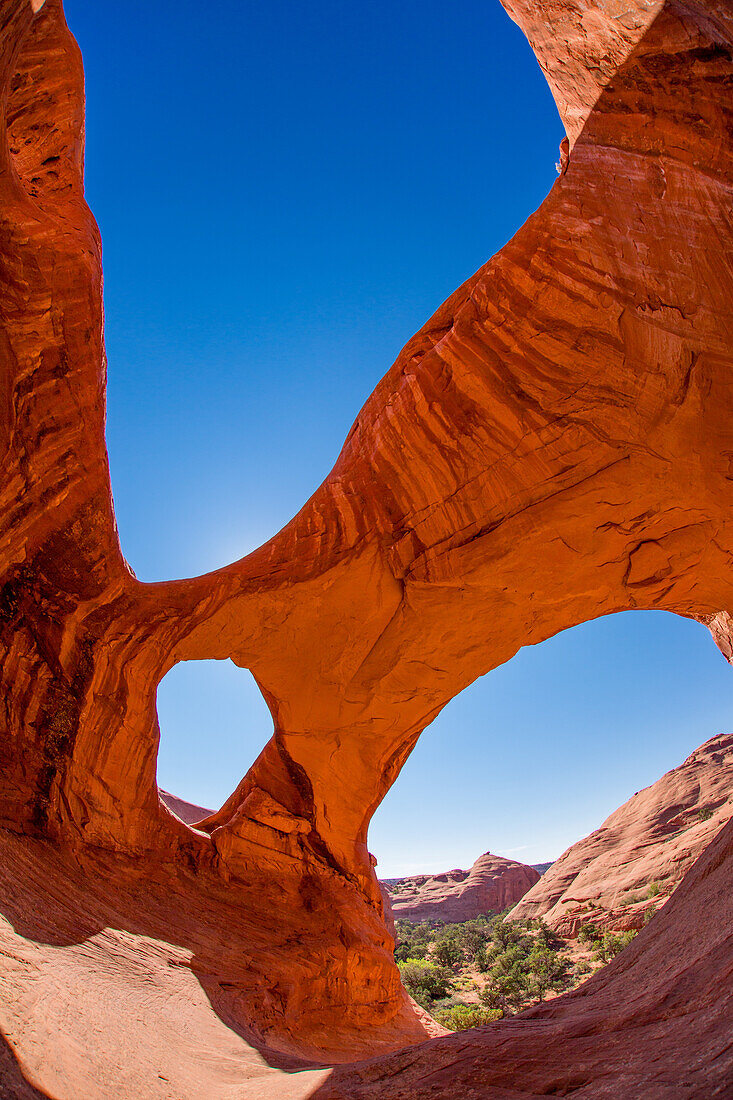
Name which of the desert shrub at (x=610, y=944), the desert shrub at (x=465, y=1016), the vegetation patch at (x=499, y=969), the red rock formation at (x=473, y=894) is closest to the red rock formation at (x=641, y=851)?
the desert shrub at (x=610, y=944)

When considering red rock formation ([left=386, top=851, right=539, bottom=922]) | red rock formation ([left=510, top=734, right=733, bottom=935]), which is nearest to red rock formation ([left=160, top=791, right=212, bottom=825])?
red rock formation ([left=510, top=734, right=733, bottom=935])

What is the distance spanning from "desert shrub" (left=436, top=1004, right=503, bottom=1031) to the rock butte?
15.9 ft

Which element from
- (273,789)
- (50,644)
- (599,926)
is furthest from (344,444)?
(599,926)

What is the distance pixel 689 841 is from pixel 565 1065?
28.1m

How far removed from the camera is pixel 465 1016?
52.4 feet

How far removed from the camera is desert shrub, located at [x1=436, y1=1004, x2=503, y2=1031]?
14.8 metres

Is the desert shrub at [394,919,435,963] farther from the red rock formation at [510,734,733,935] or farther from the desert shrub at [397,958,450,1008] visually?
the red rock formation at [510,734,733,935]

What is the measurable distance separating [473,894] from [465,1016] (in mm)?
44548

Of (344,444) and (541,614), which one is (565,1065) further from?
(344,444)

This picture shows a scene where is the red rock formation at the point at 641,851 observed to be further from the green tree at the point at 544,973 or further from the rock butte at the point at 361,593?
the rock butte at the point at 361,593

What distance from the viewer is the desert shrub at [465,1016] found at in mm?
14805

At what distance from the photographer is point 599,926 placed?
82.3 ft

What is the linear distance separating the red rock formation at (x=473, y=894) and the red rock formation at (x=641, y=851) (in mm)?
16357

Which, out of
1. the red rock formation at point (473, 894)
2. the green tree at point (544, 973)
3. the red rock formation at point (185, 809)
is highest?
the red rock formation at point (185, 809)
